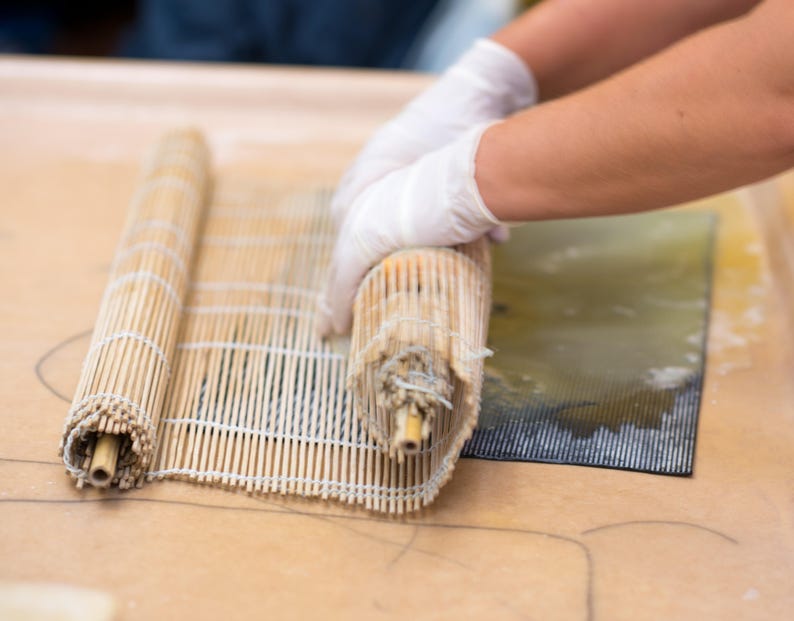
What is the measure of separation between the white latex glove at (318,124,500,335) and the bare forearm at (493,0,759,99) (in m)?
0.30

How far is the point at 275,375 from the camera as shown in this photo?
113 cm

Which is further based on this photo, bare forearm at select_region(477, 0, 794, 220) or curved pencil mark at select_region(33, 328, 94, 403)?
curved pencil mark at select_region(33, 328, 94, 403)

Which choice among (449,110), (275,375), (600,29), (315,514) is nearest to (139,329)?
(275,375)

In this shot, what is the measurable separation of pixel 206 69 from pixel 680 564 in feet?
4.09

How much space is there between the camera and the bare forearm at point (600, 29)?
130 cm

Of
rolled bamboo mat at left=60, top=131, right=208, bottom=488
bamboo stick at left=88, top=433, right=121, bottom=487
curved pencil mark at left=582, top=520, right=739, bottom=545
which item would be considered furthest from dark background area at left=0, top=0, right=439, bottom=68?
curved pencil mark at left=582, top=520, right=739, bottom=545

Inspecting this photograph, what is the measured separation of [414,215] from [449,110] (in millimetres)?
299

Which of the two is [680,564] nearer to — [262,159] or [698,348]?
[698,348]

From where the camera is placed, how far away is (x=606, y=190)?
1001 mm

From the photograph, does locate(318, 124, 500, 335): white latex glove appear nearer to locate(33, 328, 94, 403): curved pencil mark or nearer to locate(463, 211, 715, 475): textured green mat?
locate(463, 211, 715, 475): textured green mat

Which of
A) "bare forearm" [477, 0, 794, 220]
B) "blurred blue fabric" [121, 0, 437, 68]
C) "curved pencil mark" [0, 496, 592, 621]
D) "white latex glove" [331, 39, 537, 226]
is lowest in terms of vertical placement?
"curved pencil mark" [0, 496, 592, 621]

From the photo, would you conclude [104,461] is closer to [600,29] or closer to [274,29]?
[600,29]

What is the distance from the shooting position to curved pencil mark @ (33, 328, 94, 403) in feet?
3.66

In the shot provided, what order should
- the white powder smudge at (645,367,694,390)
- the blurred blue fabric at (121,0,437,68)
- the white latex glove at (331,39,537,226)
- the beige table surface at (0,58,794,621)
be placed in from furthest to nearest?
the blurred blue fabric at (121,0,437,68) → the white latex glove at (331,39,537,226) → the white powder smudge at (645,367,694,390) → the beige table surface at (0,58,794,621)
